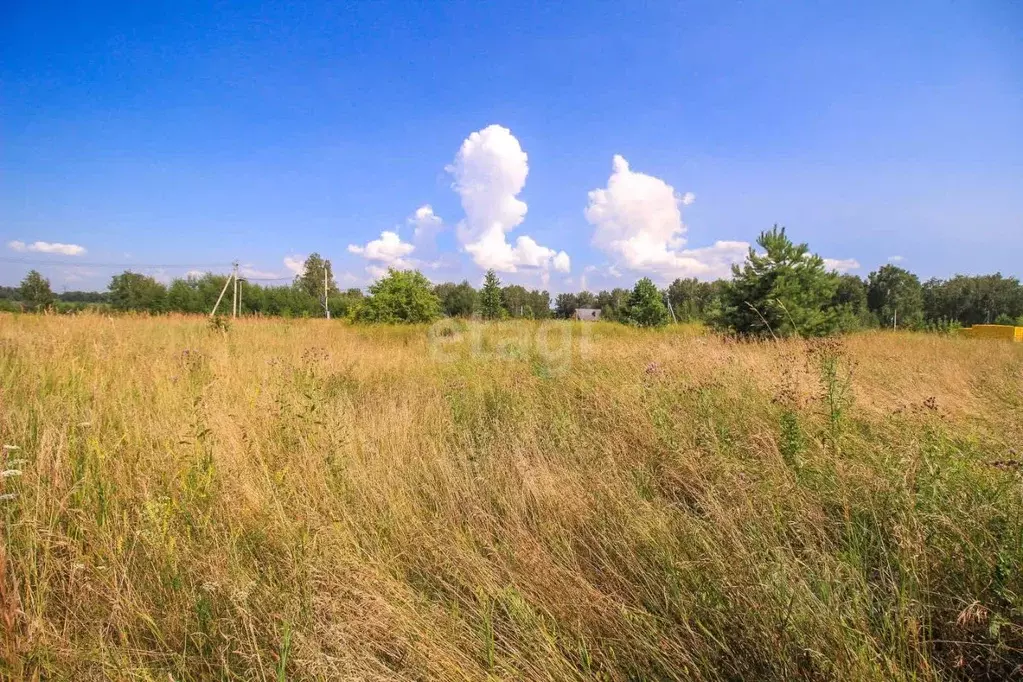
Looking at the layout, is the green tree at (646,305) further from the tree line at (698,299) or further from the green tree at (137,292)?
the green tree at (137,292)

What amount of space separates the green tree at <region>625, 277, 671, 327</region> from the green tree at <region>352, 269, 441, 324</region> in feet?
46.0

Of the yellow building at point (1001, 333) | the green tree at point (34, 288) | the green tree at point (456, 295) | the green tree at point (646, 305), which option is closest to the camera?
the yellow building at point (1001, 333)

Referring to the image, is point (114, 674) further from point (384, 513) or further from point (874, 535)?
point (874, 535)

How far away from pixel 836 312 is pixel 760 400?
8.32m

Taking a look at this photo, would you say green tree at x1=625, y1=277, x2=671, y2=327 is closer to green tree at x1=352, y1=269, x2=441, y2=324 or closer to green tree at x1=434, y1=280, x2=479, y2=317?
green tree at x1=352, y1=269, x2=441, y2=324

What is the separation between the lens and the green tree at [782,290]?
30.2 feet

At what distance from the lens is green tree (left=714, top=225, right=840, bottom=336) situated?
9.20 m

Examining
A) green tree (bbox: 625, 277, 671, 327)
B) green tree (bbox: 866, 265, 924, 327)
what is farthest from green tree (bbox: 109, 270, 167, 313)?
green tree (bbox: 866, 265, 924, 327)

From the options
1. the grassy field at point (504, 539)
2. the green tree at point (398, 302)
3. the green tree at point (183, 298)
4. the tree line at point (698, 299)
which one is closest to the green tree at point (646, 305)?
the tree line at point (698, 299)

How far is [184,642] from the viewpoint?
147 cm

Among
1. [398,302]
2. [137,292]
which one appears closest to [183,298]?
[137,292]

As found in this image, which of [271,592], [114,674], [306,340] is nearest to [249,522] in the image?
[271,592]

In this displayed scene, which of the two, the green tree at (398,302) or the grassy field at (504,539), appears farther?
the green tree at (398,302)

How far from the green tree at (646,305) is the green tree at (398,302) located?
552 inches
